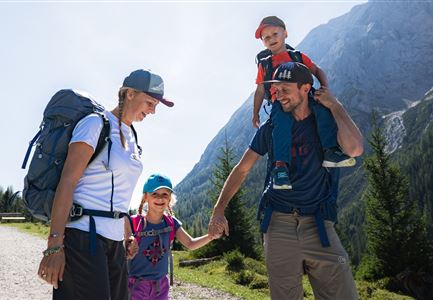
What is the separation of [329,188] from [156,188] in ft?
6.75

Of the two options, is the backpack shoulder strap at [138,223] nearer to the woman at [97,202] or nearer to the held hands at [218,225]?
the held hands at [218,225]

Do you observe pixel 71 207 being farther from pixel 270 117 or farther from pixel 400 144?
pixel 400 144

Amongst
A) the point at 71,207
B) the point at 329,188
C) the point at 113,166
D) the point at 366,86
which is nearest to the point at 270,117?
the point at 329,188

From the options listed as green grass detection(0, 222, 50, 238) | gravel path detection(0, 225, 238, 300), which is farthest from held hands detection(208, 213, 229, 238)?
green grass detection(0, 222, 50, 238)

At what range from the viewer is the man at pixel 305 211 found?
287 centimetres

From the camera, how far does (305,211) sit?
2.98 m

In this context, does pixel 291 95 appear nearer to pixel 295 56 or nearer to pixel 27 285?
pixel 295 56

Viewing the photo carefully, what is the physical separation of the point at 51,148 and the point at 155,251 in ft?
6.87

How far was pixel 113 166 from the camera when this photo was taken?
2564 millimetres

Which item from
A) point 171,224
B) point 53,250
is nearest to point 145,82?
point 53,250

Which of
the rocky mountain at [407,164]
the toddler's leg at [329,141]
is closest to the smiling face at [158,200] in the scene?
the toddler's leg at [329,141]

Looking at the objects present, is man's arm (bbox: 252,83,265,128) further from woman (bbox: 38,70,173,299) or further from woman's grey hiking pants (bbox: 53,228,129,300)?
woman's grey hiking pants (bbox: 53,228,129,300)

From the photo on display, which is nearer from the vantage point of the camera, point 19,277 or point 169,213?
point 169,213

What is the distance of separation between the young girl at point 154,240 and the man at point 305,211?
93 cm
